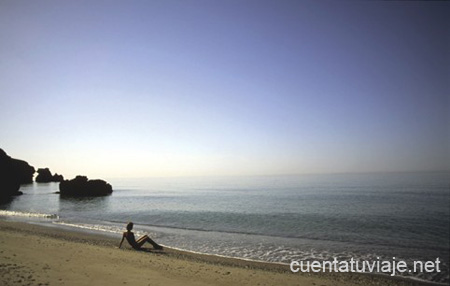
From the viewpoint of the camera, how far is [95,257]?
1172 centimetres

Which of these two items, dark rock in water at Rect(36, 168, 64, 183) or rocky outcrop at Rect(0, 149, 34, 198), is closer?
rocky outcrop at Rect(0, 149, 34, 198)

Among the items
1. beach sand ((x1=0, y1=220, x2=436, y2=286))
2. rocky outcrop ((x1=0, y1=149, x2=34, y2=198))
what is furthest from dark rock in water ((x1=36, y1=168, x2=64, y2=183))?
beach sand ((x1=0, y1=220, x2=436, y2=286))

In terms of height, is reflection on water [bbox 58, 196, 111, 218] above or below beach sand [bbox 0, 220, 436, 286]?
below

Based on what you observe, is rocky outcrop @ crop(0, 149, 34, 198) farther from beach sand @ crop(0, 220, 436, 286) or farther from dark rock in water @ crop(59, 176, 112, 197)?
beach sand @ crop(0, 220, 436, 286)

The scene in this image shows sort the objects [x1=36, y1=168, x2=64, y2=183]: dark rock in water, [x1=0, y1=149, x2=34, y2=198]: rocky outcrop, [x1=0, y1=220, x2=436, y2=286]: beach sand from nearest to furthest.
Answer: [x1=0, y1=220, x2=436, y2=286]: beach sand < [x1=0, y1=149, x2=34, y2=198]: rocky outcrop < [x1=36, y1=168, x2=64, y2=183]: dark rock in water

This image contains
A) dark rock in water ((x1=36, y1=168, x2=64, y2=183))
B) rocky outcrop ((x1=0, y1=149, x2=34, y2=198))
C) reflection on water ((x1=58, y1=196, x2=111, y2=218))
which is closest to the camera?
reflection on water ((x1=58, y1=196, x2=111, y2=218))

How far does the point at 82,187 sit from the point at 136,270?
253ft

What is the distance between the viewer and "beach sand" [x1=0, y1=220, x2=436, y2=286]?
27.9ft

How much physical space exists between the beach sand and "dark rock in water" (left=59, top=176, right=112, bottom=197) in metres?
68.1

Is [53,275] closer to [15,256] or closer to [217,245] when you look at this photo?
[15,256]

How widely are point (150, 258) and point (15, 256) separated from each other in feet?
20.9

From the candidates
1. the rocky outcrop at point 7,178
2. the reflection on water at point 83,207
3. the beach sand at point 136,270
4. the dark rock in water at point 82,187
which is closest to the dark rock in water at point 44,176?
the rocky outcrop at point 7,178

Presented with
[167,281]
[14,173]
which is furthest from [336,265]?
[14,173]

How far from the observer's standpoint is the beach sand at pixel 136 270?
851 cm
